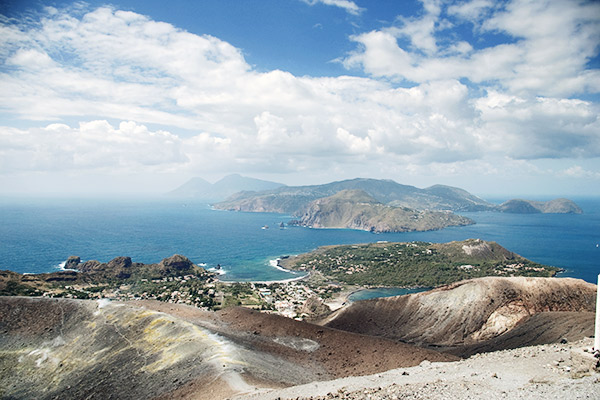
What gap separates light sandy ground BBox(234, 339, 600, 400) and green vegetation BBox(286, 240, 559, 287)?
81.8 meters

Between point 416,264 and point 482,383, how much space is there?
105 m

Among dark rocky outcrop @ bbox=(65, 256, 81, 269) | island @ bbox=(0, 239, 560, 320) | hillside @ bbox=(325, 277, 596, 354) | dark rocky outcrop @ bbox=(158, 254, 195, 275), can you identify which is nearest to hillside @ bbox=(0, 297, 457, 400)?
hillside @ bbox=(325, 277, 596, 354)

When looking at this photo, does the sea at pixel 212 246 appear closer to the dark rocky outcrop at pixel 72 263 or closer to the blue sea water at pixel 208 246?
the blue sea water at pixel 208 246

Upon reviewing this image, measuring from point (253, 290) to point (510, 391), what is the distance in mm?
74746

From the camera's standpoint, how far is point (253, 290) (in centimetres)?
8438

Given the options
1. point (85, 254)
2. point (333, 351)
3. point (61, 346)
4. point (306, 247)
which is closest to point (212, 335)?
point (333, 351)

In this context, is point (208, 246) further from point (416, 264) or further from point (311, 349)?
point (311, 349)

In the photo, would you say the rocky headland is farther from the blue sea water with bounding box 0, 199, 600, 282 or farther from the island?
the blue sea water with bounding box 0, 199, 600, 282

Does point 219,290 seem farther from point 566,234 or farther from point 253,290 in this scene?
point 566,234

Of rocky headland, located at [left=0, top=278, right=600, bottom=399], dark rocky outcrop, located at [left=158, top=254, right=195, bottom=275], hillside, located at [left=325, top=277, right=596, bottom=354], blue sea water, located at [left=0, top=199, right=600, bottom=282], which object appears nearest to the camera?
rocky headland, located at [left=0, top=278, right=600, bottom=399]

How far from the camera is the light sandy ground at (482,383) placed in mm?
13488

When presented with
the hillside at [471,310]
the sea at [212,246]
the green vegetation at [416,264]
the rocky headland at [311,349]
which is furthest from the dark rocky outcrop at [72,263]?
the hillside at [471,310]

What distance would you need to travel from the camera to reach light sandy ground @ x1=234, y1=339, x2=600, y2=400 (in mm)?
13488

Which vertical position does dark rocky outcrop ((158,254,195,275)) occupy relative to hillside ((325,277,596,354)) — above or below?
below
